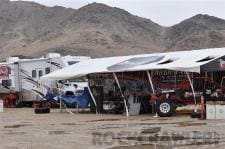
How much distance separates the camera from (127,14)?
380ft

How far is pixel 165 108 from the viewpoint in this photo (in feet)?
72.9

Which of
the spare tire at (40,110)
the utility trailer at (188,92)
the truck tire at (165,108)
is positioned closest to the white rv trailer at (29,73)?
the spare tire at (40,110)

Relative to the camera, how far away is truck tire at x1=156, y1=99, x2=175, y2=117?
22.2 metres

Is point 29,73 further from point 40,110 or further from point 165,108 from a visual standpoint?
point 165,108

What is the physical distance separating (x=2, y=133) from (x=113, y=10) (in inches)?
3811

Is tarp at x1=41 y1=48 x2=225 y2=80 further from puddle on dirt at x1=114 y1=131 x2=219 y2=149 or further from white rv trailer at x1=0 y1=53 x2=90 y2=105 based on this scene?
puddle on dirt at x1=114 y1=131 x2=219 y2=149

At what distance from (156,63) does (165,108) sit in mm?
1945

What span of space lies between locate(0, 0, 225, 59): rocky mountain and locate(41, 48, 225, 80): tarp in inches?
2221

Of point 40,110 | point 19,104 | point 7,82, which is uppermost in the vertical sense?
point 7,82

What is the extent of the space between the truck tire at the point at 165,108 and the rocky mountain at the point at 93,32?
198ft

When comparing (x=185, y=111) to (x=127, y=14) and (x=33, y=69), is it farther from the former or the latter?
(x=127, y=14)

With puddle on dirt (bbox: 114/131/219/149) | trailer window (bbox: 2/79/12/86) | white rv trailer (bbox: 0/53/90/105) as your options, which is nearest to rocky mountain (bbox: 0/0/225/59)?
trailer window (bbox: 2/79/12/86)

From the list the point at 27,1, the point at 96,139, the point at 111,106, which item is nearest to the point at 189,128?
the point at 96,139

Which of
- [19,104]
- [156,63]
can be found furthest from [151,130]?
[19,104]
